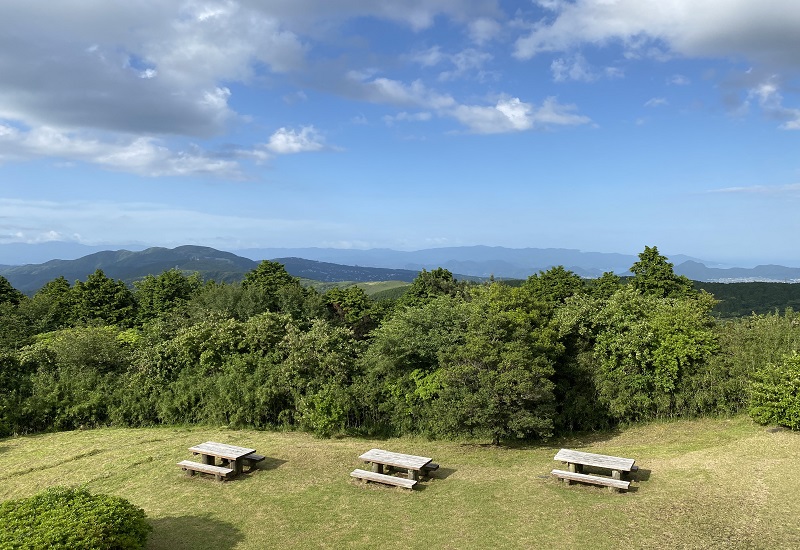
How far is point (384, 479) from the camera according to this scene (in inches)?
460

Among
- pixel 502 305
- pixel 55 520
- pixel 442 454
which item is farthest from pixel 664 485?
pixel 55 520

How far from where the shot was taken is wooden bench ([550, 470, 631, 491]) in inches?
425

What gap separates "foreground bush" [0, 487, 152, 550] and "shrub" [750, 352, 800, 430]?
16595 millimetres

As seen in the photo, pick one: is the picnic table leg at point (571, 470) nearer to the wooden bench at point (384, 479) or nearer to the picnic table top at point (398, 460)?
the picnic table top at point (398, 460)

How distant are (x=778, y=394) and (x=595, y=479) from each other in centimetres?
768

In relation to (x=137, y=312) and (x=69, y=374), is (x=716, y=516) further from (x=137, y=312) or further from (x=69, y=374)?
(x=137, y=312)

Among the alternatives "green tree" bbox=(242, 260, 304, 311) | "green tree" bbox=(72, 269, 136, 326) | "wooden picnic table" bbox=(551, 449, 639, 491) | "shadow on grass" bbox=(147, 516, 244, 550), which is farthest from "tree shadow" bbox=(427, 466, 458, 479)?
"green tree" bbox=(72, 269, 136, 326)

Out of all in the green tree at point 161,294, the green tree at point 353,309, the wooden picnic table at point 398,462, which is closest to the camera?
the wooden picnic table at point 398,462

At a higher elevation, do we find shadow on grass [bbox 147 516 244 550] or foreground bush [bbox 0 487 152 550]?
foreground bush [bbox 0 487 152 550]

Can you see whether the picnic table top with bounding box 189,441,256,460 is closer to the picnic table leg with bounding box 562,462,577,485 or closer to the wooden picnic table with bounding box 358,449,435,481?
the wooden picnic table with bounding box 358,449,435,481

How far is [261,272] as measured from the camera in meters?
45.8

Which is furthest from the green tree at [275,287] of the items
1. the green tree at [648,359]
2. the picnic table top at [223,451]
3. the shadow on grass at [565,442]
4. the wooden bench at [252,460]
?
the green tree at [648,359]

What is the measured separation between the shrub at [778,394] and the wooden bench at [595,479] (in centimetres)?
677

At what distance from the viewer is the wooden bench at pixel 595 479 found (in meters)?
10.8
